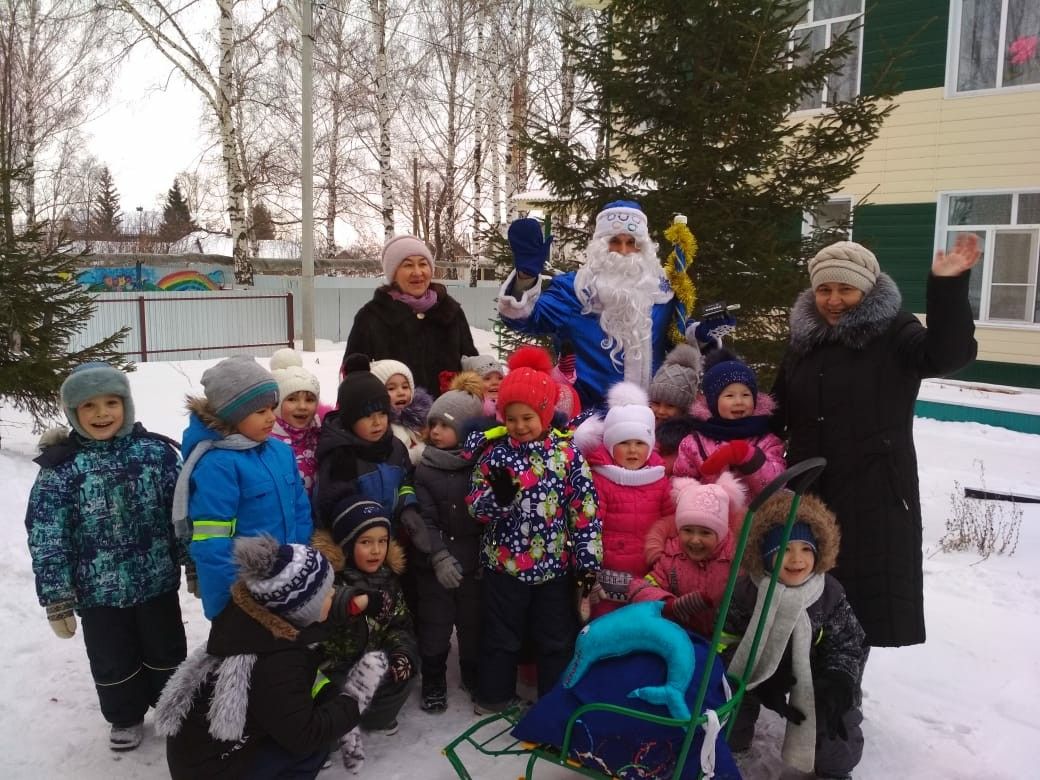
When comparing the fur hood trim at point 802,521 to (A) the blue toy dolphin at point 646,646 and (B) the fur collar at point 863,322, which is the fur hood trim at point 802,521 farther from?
(B) the fur collar at point 863,322

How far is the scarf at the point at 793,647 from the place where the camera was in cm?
279

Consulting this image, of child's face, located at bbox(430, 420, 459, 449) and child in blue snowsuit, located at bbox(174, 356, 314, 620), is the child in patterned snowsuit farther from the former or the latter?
child in blue snowsuit, located at bbox(174, 356, 314, 620)

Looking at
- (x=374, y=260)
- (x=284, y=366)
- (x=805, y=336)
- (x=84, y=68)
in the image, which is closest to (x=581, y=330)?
(x=805, y=336)

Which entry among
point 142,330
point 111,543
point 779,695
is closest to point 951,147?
point 779,695

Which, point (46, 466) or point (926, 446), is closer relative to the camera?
point (46, 466)

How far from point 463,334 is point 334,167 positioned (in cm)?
2282

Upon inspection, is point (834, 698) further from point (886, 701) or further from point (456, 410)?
point (456, 410)

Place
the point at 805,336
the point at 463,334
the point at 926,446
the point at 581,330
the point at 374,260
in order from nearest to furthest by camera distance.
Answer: the point at 805,336 → the point at 581,330 → the point at 463,334 → the point at 926,446 → the point at 374,260

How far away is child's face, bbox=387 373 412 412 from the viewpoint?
13.3 ft

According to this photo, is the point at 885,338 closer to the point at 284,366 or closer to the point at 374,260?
the point at 284,366

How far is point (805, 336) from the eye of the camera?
134 inches

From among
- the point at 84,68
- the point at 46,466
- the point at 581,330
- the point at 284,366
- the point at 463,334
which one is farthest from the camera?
the point at 84,68

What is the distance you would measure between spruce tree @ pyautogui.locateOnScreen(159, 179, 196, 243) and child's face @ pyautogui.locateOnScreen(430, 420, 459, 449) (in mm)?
38550

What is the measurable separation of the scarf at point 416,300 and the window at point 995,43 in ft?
37.7
